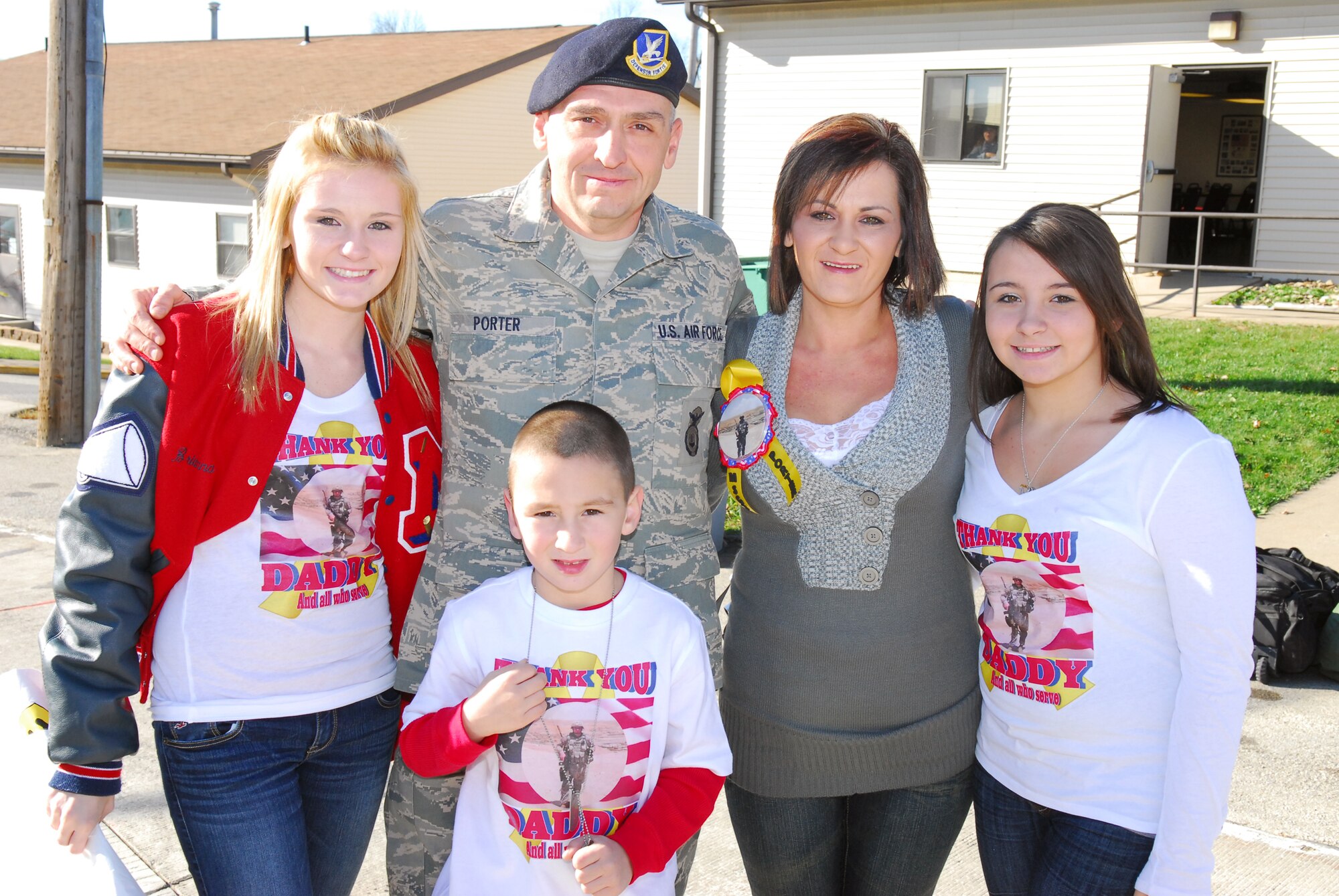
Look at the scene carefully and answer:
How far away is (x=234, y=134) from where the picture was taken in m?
19.2

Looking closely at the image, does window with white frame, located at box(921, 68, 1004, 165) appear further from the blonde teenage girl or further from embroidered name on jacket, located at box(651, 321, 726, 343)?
the blonde teenage girl

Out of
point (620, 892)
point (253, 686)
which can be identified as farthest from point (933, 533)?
point (253, 686)

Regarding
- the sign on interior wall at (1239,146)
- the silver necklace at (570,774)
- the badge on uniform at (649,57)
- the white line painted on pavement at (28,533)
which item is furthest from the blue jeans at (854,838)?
the sign on interior wall at (1239,146)

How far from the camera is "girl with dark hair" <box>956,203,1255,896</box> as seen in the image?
6.35ft

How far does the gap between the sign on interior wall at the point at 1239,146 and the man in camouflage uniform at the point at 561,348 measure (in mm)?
19517

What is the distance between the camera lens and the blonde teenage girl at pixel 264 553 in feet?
6.60

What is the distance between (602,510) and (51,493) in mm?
7310

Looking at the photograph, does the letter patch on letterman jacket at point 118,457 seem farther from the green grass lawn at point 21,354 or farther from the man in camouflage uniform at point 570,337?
the green grass lawn at point 21,354

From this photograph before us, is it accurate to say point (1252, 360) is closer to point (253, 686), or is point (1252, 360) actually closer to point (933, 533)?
point (933, 533)

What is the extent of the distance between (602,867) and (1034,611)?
3.14 ft

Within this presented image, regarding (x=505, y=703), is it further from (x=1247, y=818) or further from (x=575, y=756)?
(x=1247, y=818)

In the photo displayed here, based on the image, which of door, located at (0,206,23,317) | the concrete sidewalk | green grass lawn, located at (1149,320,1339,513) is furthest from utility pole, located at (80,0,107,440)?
door, located at (0,206,23,317)

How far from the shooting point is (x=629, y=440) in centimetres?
259

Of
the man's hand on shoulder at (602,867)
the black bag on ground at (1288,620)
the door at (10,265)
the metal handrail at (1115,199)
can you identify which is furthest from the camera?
the door at (10,265)
